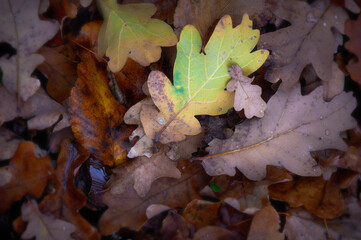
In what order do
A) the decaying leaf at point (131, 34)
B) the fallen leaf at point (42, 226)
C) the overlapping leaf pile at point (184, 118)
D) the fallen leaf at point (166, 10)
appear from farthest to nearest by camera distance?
the fallen leaf at point (166, 10) → the decaying leaf at point (131, 34) → the overlapping leaf pile at point (184, 118) → the fallen leaf at point (42, 226)

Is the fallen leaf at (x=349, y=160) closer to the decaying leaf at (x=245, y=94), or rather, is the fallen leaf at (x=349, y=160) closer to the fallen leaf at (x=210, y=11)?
the decaying leaf at (x=245, y=94)

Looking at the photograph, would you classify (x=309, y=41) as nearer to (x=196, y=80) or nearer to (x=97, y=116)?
(x=196, y=80)

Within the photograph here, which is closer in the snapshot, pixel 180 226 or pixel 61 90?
pixel 180 226

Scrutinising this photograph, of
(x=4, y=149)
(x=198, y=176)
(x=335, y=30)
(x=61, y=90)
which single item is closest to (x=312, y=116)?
(x=335, y=30)

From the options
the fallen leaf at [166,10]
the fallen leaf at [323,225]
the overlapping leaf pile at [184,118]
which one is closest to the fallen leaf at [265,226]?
the overlapping leaf pile at [184,118]

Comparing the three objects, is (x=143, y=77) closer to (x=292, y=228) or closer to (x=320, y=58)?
(x=320, y=58)

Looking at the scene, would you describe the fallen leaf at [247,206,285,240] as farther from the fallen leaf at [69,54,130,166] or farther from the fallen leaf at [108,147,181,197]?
the fallen leaf at [69,54,130,166]
